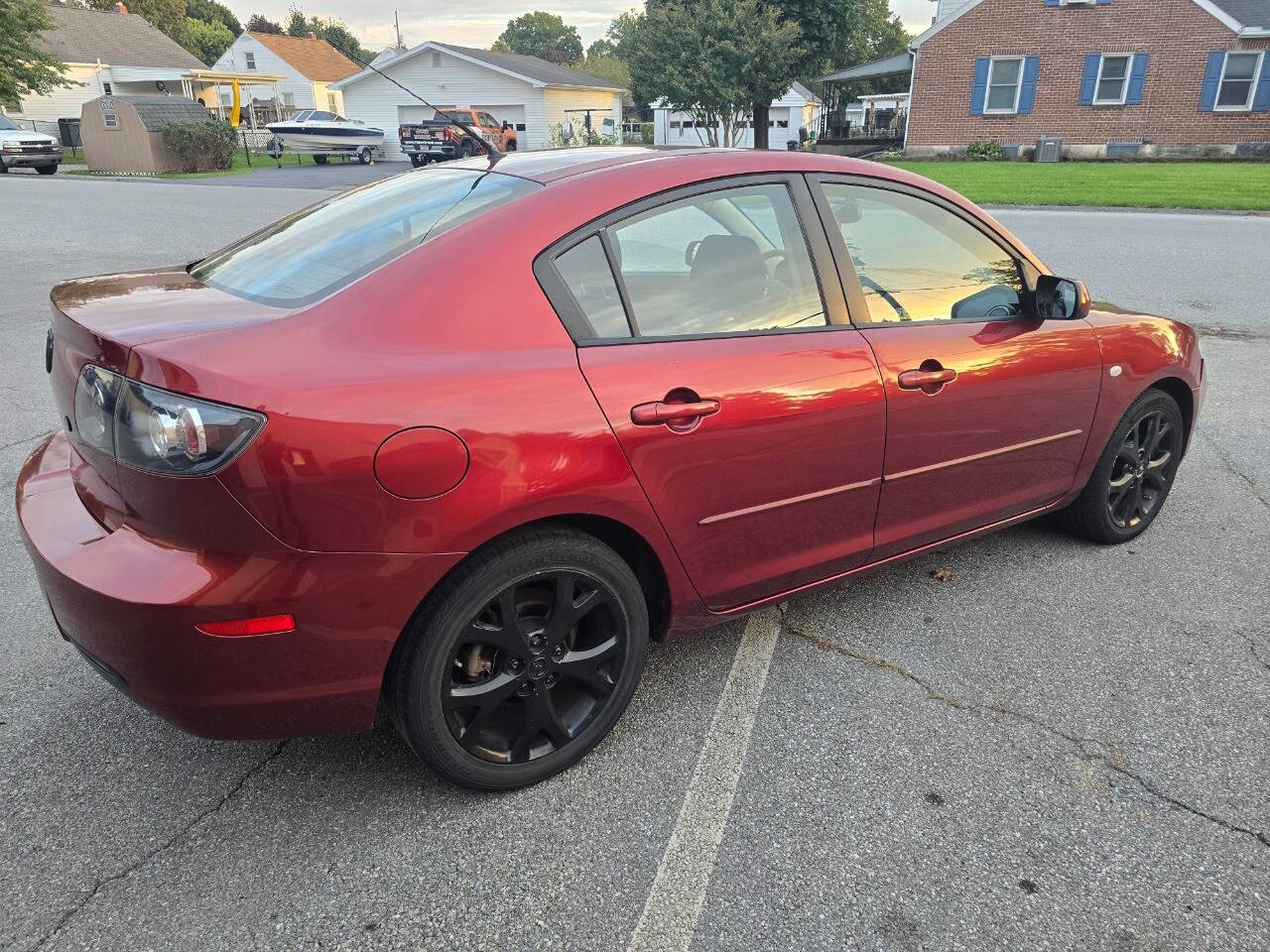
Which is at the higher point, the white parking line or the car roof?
the car roof

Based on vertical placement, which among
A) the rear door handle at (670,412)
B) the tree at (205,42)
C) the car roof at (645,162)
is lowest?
the rear door handle at (670,412)

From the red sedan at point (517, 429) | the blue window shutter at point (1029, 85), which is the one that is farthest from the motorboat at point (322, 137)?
the red sedan at point (517, 429)

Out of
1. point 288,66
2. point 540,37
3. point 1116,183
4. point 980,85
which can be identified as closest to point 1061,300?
point 1116,183

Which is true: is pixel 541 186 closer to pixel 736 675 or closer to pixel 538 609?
pixel 538 609

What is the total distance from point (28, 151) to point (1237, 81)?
35.1 meters

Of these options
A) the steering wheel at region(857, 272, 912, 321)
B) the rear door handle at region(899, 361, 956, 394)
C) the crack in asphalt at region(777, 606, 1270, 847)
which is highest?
the steering wheel at region(857, 272, 912, 321)

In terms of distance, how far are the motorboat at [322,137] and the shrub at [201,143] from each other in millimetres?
6737

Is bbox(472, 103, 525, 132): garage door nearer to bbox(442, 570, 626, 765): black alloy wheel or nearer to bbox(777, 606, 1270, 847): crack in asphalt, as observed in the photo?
bbox(777, 606, 1270, 847): crack in asphalt

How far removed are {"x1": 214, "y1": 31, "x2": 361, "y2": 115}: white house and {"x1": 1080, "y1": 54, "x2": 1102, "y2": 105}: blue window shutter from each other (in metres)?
41.0

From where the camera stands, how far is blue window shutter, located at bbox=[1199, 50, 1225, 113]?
26.6 m

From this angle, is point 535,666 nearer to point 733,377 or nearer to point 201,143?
point 733,377

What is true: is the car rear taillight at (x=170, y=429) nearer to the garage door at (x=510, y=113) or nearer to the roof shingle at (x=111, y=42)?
the garage door at (x=510, y=113)

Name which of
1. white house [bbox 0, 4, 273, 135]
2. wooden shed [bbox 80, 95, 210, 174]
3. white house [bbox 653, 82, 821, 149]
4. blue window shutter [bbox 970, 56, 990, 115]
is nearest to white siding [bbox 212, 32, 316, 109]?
white house [bbox 0, 4, 273, 135]

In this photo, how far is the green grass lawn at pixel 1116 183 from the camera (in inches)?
646
